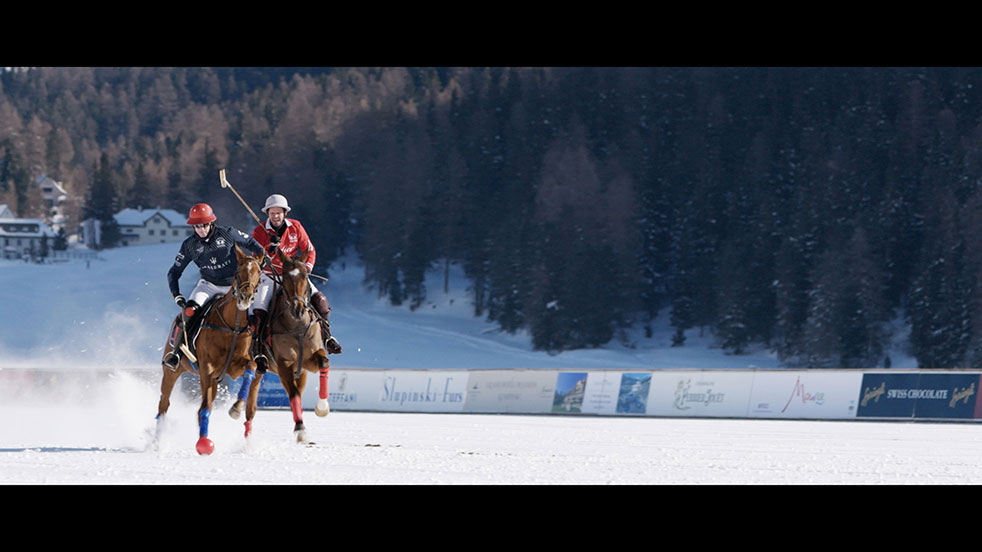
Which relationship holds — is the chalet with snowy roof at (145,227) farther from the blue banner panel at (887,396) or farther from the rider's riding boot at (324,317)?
the rider's riding boot at (324,317)

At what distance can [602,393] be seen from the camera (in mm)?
28094

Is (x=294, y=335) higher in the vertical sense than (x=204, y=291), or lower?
lower

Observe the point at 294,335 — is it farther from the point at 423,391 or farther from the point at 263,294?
the point at 423,391

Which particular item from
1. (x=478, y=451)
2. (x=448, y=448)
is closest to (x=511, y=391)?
(x=448, y=448)

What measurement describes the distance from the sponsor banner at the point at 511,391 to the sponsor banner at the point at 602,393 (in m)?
0.91

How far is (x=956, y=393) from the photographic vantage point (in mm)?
24266

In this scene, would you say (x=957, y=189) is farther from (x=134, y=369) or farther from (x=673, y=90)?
(x=134, y=369)

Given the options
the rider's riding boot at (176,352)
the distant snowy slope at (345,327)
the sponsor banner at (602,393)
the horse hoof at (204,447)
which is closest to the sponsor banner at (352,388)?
the sponsor banner at (602,393)

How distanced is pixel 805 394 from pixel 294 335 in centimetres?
1424

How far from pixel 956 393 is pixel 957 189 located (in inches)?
1933

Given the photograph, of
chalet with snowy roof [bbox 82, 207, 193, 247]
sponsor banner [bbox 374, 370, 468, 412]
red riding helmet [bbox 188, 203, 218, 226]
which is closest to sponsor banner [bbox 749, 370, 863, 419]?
sponsor banner [bbox 374, 370, 468, 412]

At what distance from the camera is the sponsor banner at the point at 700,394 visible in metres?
26.4

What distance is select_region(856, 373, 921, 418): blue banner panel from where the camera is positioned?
24.6 meters

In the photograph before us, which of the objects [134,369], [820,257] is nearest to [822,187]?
[820,257]
